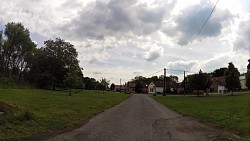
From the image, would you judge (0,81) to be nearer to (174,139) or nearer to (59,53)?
(59,53)

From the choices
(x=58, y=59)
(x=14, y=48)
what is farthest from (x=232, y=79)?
(x=14, y=48)

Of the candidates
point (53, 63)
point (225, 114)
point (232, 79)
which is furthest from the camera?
point (53, 63)

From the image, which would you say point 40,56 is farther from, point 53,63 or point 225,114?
point 225,114

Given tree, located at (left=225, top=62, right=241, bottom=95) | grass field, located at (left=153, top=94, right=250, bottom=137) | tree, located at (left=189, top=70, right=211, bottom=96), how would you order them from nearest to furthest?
grass field, located at (left=153, top=94, right=250, bottom=137)
tree, located at (left=225, top=62, right=241, bottom=95)
tree, located at (left=189, top=70, right=211, bottom=96)

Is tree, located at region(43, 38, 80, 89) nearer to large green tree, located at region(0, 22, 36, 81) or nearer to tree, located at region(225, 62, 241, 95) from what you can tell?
large green tree, located at region(0, 22, 36, 81)

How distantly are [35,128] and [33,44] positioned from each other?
289 feet

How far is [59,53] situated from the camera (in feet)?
301

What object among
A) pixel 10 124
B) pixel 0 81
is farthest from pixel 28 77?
pixel 10 124

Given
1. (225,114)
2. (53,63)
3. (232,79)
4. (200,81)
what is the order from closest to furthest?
(225,114)
(232,79)
(200,81)
(53,63)

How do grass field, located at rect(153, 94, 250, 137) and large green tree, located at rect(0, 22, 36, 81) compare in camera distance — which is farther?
large green tree, located at rect(0, 22, 36, 81)

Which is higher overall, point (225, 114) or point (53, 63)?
point (53, 63)

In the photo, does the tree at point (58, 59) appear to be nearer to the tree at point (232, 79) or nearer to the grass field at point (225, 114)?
the tree at point (232, 79)

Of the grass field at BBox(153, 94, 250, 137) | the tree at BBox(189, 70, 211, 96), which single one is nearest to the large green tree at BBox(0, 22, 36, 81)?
the tree at BBox(189, 70, 211, 96)

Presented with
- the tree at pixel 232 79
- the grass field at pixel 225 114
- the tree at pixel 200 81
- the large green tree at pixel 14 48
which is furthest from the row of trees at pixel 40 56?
the grass field at pixel 225 114
